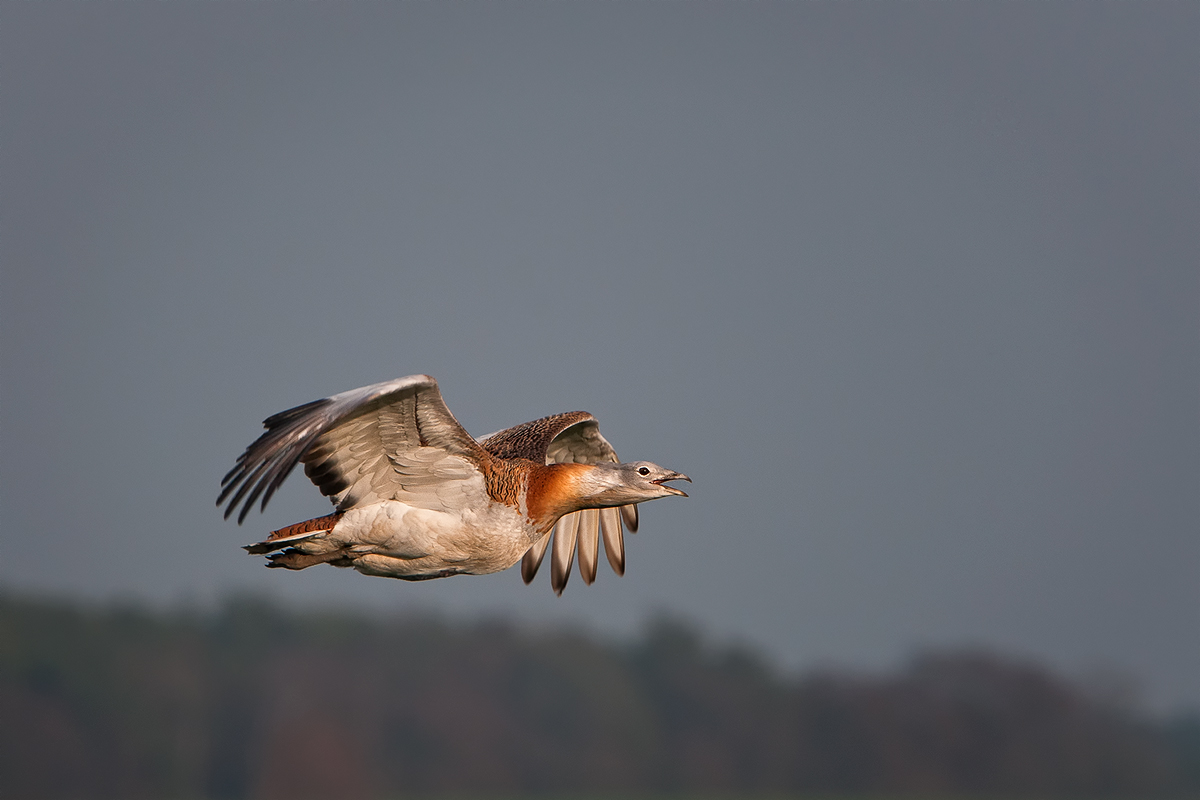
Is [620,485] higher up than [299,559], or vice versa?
[620,485]

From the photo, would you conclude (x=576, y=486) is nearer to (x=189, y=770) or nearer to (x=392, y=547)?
(x=392, y=547)

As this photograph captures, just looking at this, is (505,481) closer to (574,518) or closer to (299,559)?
(299,559)

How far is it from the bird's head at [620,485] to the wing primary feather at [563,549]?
390 cm

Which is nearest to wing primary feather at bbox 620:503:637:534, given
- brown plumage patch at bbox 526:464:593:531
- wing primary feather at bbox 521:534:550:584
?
wing primary feather at bbox 521:534:550:584

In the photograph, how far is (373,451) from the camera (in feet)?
42.0

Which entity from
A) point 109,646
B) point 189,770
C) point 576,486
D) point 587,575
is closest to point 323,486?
point 576,486

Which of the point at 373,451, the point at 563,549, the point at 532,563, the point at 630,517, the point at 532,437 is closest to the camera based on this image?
the point at 373,451

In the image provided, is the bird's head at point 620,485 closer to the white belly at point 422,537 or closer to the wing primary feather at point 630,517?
the white belly at point 422,537

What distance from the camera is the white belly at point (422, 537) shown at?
42.5 ft

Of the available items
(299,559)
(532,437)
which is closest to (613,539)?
(532,437)

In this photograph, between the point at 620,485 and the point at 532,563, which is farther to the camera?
the point at 532,563

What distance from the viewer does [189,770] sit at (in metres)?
85.7

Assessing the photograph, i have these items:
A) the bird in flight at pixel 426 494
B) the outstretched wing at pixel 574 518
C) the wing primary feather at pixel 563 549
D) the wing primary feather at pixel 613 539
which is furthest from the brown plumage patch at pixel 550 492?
the wing primary feather at pixel 613 539

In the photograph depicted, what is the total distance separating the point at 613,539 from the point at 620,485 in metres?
4.35
